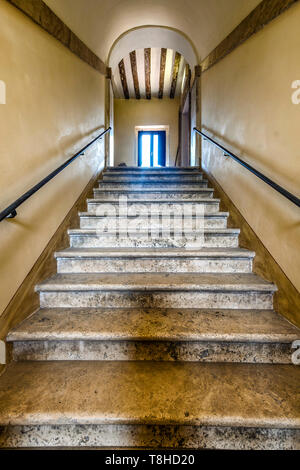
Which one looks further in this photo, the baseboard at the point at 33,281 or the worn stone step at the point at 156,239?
the worn stone step at the point at 156,239

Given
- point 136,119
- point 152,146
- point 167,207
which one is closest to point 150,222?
point 167,207

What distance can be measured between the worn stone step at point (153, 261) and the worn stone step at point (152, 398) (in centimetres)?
73

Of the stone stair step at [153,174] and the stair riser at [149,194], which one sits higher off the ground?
the stone stair step at [153,174]

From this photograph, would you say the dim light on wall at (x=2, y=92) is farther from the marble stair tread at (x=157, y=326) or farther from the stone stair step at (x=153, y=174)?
the stone stair step at (x=153, y=174)

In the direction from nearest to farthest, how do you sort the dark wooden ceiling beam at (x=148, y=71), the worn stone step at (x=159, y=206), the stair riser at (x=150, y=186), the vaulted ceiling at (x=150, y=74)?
the worn stone step at (x=159, y=206) < the stair riser at (x=150, y=186) < the dark wooden ceiling beam at (x=148, y=71) < the vaulted ceiling at (x=150, y=74)

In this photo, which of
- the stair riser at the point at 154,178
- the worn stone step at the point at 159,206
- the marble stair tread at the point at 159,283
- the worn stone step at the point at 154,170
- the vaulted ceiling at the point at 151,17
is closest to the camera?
the marble stair tread at the point at 159,283

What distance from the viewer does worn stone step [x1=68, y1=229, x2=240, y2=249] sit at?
1973 millimetres

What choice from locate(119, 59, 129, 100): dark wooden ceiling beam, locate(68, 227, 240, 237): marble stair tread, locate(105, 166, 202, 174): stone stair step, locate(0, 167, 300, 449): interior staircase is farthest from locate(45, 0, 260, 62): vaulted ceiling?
locate(119, 59, 129, 100): dark wooden ceiling beam

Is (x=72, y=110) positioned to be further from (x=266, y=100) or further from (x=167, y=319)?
(x=167, y=319)

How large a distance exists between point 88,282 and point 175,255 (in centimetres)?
68

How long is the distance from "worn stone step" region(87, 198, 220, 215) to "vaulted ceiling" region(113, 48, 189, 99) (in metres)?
5.00

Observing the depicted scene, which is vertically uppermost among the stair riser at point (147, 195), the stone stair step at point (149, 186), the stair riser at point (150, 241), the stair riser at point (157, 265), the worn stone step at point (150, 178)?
the worn stone step at point (150, 178)

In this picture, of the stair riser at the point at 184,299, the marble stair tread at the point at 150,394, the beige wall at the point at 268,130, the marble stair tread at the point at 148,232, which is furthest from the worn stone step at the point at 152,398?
the marble stair tread at the point at 148,232

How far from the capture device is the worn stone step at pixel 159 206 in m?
2.38
